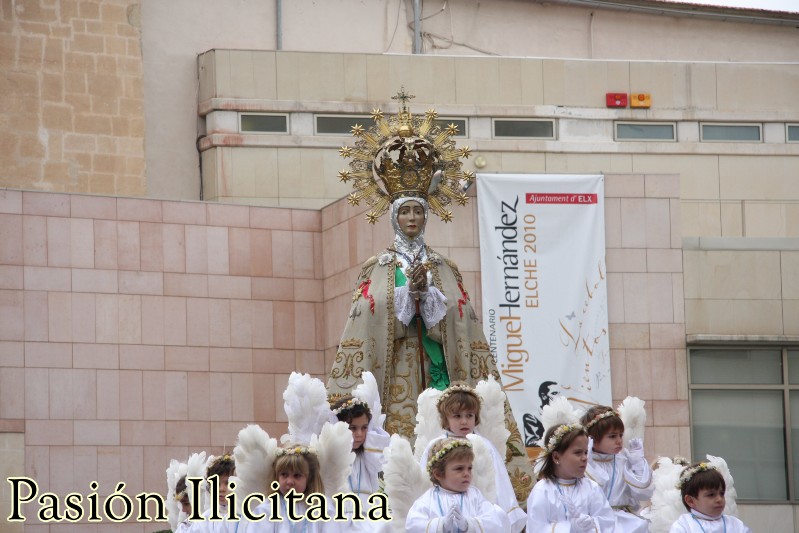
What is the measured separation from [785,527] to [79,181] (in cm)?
1070

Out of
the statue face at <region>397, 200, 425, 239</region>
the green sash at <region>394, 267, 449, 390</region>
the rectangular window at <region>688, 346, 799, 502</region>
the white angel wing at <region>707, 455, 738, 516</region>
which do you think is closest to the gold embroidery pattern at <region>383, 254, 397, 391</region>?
the green sash at <region>394, 267, 449, 390</region>

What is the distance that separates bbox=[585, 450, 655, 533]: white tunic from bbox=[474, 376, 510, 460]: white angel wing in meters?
0.77

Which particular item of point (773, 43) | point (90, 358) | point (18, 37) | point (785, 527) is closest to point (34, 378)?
point (90, 358)

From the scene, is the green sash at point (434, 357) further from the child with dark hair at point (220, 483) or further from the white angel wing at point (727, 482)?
the child with dark hair at point (220, 483)

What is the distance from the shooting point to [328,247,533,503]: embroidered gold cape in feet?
58.7

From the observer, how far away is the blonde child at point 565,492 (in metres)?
14.5

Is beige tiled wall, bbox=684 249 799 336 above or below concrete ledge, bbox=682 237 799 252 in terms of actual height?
below

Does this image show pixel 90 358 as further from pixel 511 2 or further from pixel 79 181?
pixel 511 2

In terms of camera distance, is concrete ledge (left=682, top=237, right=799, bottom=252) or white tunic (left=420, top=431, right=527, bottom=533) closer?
white tunic (left=420, top=431, right=527, bottom=533)

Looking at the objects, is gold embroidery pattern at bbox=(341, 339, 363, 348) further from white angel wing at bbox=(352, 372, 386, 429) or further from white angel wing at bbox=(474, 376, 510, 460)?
white angel wing at bbox=(474, 376, 510, 460)

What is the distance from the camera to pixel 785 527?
26266mm

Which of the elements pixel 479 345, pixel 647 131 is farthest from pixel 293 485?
pixel 647 131

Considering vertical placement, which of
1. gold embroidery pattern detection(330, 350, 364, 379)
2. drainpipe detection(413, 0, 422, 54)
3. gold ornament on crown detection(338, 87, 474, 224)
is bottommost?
gold embroidery pattern detection(330, 350, 364, 379)

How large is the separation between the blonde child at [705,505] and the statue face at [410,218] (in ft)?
14.6
